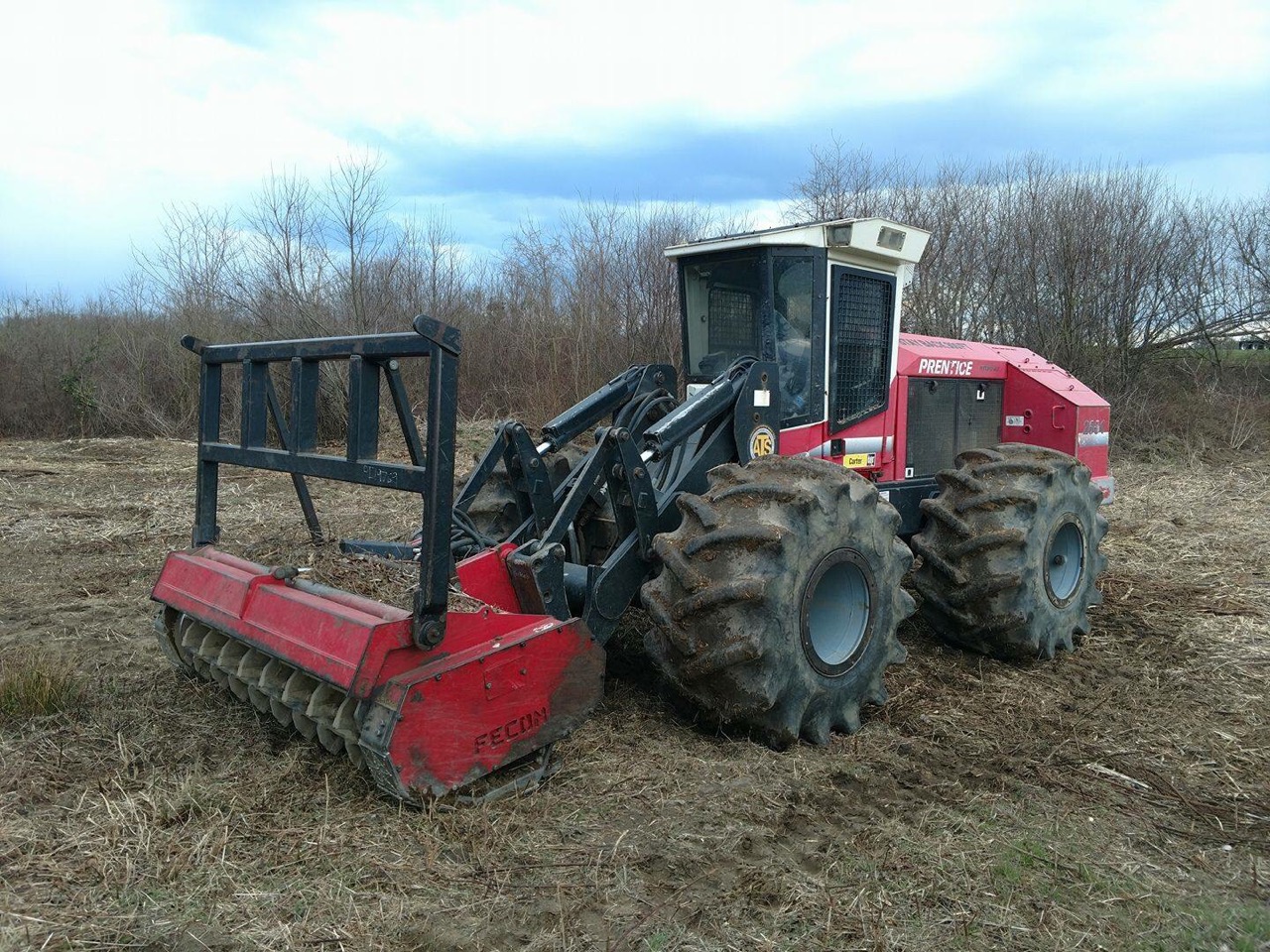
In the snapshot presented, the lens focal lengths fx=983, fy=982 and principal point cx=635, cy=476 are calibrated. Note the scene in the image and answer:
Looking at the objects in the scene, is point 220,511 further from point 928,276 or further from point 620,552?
point 928,276

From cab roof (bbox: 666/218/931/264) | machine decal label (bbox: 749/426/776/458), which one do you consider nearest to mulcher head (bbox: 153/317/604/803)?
machine decal label (bbox: 749/426/776/458)

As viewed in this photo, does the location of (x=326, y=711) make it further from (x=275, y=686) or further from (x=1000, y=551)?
(x=1000, y=551)

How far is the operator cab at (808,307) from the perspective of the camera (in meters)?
5.22

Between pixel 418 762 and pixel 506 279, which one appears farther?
pixel 506 279

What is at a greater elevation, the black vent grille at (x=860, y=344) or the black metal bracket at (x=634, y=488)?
the black vent grille at (x=860, y=344)

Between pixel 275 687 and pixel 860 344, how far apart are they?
359 cm

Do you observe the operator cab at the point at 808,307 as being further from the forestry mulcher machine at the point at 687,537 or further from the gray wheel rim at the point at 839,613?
the gray wheel rim at the point at 839,613

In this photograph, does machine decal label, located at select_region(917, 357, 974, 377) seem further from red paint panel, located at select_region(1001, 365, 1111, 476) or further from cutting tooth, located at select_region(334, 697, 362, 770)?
cutting tooth, located at select_region(334, 697, 362, 770)

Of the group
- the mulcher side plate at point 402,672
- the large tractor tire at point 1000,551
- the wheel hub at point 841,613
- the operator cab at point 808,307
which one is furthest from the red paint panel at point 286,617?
the large tractor tire at point 1000,551

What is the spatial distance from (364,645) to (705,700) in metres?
1.44

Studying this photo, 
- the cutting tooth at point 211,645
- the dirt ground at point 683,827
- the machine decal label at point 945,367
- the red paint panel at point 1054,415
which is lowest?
the dirt ground at point 683,827

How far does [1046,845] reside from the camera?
340 centimetres

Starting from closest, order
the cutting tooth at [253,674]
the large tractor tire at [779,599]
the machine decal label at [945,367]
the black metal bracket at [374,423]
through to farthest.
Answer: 1. the black metal bracket at [374,423]
2. the large tractor tire at [779,599]
3. the cutting tooth at [253,674]
4. the machine decal label at [945,367]

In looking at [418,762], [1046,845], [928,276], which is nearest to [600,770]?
[418,762]
